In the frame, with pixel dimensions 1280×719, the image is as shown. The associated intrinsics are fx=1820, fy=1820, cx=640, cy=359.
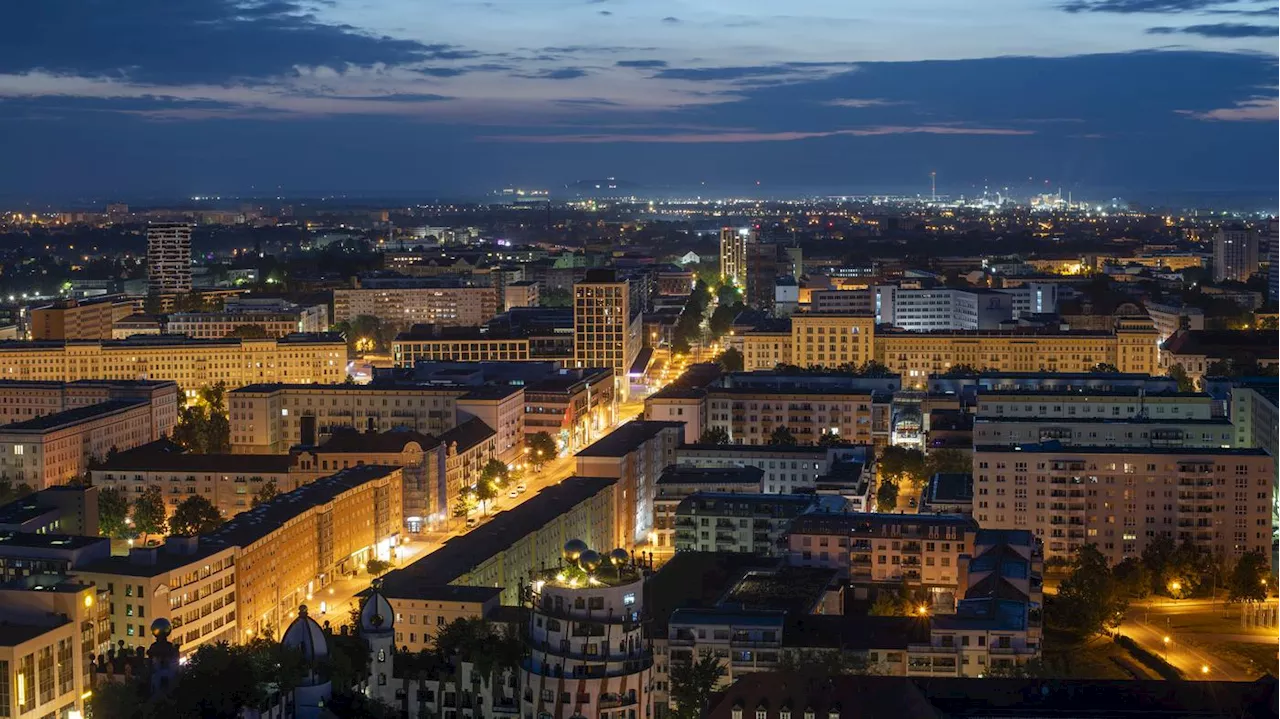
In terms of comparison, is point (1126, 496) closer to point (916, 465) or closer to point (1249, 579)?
point (1249, 579)

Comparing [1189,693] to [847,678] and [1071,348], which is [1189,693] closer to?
[847,678]

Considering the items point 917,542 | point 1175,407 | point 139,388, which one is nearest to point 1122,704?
point 917,542

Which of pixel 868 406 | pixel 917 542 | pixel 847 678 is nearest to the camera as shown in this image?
pixel 847 678

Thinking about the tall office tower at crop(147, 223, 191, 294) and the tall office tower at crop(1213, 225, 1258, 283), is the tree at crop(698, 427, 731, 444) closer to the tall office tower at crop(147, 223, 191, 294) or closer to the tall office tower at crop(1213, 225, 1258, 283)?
the tall office tower at crop(147, 223, 191, 294)

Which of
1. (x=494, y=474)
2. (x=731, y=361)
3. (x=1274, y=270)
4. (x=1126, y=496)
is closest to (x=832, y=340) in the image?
(x=731, y=361)

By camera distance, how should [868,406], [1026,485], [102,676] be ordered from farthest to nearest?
[868,406] → [1026,485] → [102,676]

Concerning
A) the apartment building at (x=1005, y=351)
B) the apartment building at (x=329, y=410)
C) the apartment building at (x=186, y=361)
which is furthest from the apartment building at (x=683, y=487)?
the apartment building at (x=186, y=361)

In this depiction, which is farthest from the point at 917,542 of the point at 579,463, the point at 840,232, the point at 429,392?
the point at 840,232

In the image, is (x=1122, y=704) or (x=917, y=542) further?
(x=917, y=542)
